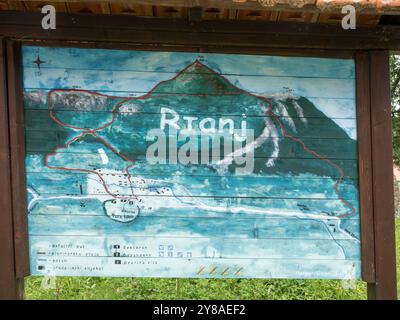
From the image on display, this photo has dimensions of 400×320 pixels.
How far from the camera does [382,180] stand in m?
2.49

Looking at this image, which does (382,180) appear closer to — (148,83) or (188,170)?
(188,170)

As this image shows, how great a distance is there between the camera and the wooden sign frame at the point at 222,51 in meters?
2.41

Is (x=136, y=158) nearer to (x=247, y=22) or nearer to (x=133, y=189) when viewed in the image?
(x=133, y=189)

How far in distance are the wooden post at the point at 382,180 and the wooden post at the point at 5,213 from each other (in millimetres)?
2357

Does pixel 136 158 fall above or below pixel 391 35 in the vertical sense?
below

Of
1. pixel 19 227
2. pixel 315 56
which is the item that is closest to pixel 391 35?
pixel 315 56

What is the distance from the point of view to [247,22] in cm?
245

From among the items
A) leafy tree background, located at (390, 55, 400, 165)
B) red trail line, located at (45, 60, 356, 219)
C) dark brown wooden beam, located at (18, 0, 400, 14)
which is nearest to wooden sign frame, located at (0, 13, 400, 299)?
red trail line, located at (45, 60, 356, 219)

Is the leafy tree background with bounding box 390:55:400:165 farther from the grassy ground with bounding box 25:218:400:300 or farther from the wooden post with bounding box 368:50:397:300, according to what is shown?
the wooden post with bounding box 368:50:397:300

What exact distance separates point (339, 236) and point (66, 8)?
7.67 feet

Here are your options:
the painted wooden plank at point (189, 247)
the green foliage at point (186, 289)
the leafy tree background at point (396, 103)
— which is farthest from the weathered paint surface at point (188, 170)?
the leafy tree background at point (396, 103)

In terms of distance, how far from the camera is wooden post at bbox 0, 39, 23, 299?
2.38 metres

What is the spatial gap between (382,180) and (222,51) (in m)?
1.36
